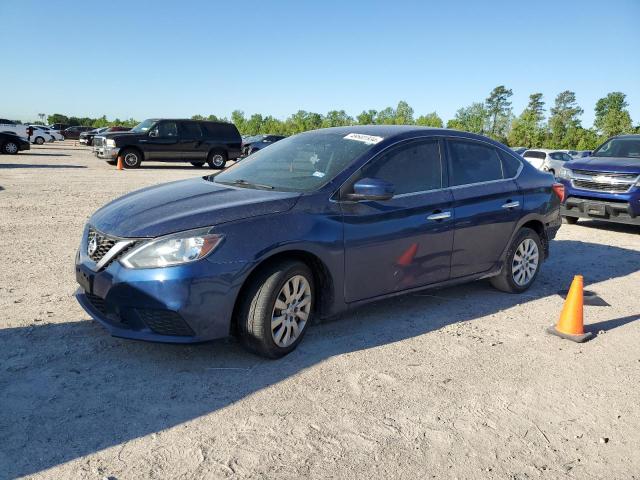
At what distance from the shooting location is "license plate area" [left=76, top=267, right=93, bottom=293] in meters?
3.84

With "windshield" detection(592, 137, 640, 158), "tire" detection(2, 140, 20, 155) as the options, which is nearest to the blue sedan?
"windshield" detection(592, 137, 640, 158)

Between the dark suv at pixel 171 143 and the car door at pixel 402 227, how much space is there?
17837 millimetres

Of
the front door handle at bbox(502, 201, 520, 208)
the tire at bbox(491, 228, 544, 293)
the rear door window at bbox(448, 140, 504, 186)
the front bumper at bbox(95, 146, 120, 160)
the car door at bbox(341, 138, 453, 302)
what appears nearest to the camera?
the car door at bbox(341, 138, 453, 302)

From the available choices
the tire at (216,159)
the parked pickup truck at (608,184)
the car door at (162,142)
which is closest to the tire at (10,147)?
the car door at (162,142)

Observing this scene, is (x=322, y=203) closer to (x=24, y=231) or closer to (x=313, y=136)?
(x=313, y=136)

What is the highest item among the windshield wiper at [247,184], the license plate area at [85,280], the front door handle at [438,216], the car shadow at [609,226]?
the windshield wiper at [247,184]

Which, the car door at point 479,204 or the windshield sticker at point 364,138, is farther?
the car door at point 479,204

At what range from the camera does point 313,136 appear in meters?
5.20

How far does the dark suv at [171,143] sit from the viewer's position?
822 inches

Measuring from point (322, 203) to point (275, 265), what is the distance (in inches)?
24.9

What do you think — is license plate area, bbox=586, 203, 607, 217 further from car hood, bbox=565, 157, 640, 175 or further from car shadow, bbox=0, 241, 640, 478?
car shadow, bbox=0, 241, 640, 478

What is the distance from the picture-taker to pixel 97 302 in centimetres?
383

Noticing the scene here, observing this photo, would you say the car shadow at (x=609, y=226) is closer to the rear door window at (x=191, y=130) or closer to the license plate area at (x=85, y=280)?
the license plate area at (x=85, y=280)

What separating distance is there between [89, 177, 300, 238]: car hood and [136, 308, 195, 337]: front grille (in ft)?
1.65
